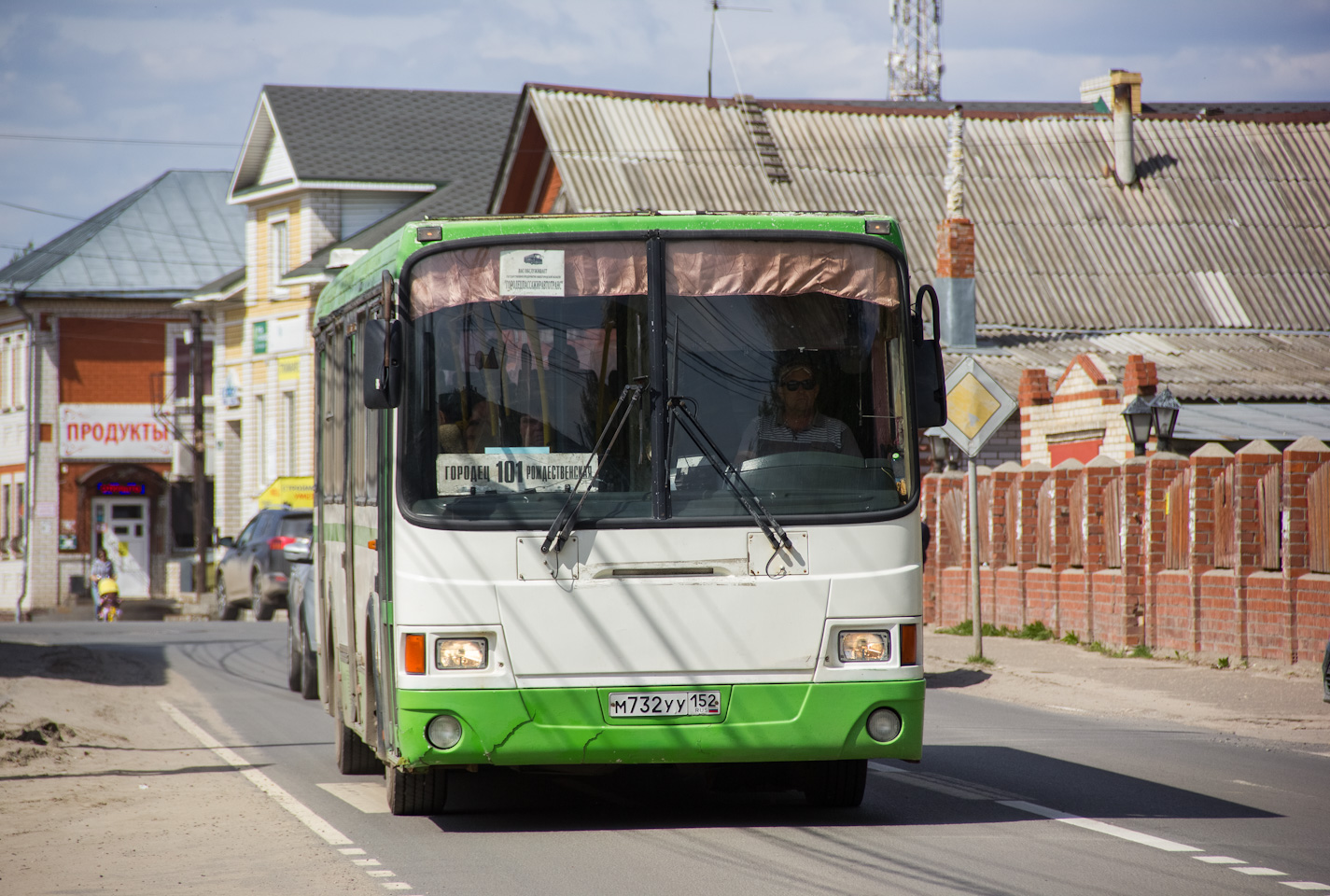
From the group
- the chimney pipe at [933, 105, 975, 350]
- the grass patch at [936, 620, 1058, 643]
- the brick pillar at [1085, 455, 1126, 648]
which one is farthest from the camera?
the chimney pipe at [933, 105, 975, 350]

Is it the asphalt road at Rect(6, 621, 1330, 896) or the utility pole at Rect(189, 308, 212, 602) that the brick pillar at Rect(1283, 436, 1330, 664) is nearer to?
the asphalt road at Rect(6, 621, 1330, 896)

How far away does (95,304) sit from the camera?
Result: 179ft

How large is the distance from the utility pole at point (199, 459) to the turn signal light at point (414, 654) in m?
41.0

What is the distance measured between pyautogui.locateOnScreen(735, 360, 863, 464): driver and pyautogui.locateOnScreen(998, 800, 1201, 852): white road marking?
2.02 meters

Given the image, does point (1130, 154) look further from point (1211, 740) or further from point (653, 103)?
point (1211, 740)

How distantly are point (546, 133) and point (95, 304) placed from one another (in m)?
24.7

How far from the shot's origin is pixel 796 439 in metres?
8.02

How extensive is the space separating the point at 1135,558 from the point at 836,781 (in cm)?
1128

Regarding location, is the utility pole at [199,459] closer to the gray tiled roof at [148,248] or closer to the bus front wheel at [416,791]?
the gray tiled roof at [148,248]

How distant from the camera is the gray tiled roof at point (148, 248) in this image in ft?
180

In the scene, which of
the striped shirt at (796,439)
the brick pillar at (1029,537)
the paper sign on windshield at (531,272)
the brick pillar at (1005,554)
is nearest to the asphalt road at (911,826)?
the striped shirt at (796,439)

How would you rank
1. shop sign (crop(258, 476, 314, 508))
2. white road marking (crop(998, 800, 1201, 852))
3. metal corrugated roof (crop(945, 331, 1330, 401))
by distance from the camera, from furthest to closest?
shop sign (crop(258, 476, 314, 508)) < metal corrugated roof (crop(945, 331, 1330, 401)) < white road marking (crop(998, 800, 1201, 852))

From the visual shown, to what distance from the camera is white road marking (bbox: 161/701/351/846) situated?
27.6ft

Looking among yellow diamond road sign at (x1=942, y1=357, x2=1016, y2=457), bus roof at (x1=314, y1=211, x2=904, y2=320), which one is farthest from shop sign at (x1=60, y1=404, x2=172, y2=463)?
bus roof at (x1=314, y1=211, x2=904, y2=320)
